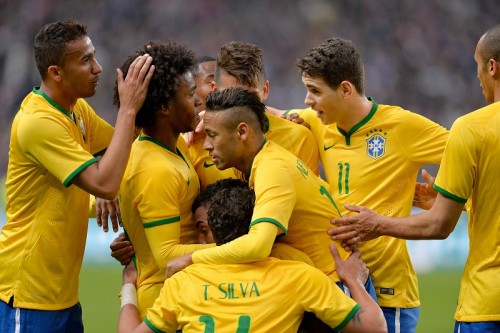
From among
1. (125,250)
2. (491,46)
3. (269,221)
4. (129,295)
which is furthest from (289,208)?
(491,46)

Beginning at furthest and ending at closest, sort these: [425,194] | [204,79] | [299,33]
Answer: [299,33] < [204,79] < [425,194]

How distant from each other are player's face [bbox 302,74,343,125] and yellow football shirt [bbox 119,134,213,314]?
2.75ft

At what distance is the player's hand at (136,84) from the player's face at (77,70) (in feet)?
0.81

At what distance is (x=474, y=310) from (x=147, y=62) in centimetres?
214

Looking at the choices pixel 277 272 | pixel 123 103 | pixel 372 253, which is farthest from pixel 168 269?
pixel 372 253

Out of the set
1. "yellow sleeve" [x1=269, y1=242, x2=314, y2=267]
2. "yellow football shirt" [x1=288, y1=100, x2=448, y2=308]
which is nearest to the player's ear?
A: "yellow football shirt" [x1=288, y1=100, x2=448, y2=308]

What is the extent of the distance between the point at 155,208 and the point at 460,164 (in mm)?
1565

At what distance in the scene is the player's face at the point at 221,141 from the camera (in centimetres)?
470

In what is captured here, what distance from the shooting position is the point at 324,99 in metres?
5.28

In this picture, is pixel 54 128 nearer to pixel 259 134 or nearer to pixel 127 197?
pixel 127 197

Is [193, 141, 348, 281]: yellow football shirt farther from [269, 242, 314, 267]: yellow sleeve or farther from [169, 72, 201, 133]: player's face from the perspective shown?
[169, 72, 201, 133]: player's face

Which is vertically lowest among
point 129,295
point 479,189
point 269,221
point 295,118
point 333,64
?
point 129,295

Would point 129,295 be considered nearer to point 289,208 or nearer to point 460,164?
point 289,208

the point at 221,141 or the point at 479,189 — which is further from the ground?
the point at 221,141
